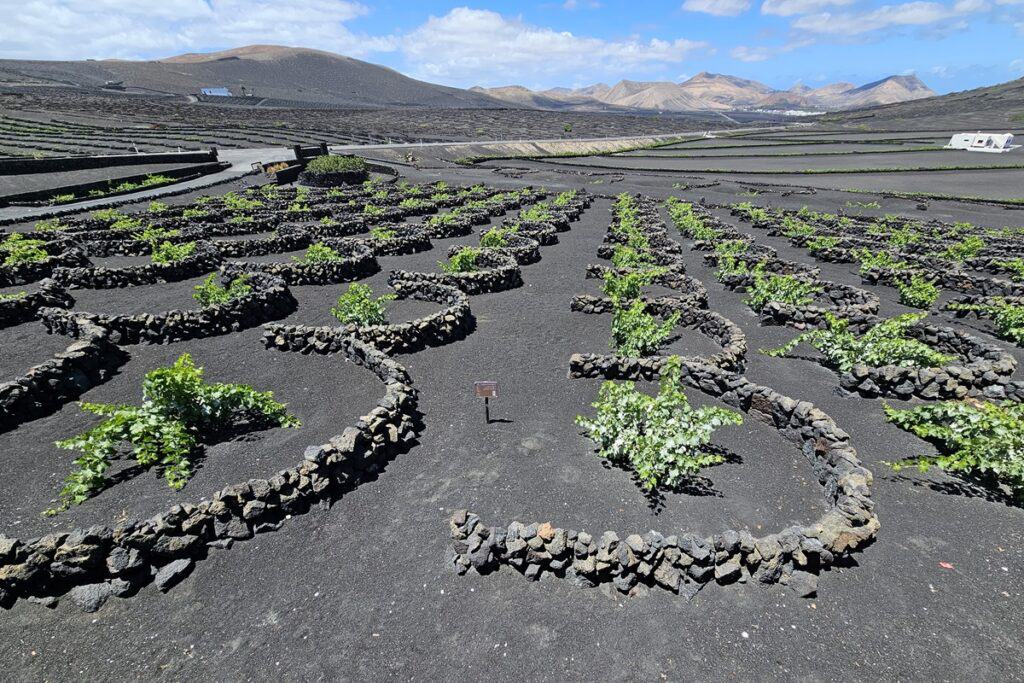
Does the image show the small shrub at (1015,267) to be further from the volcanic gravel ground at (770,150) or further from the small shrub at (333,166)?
the volcanic gravel ground at (770,150)

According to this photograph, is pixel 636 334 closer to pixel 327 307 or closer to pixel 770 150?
pixel 327 307

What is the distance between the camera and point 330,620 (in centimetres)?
705

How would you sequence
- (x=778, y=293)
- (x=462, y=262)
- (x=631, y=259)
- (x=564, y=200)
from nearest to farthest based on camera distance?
(x=778, y=293)
(x=462, y=262)
(x=631, y=259)
(x=564, y=200)

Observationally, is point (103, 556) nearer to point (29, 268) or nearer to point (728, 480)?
point (728, 480)

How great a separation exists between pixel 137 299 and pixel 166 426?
13618mm

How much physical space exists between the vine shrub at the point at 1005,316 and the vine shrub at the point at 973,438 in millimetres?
7142

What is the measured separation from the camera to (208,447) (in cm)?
1054

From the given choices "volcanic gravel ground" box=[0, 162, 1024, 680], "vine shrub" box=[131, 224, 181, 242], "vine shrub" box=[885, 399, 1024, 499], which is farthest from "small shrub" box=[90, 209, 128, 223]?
"vine shrub" box=[885, 399, 1024, 499]

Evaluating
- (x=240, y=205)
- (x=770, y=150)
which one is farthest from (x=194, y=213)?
(x=770, y=150)

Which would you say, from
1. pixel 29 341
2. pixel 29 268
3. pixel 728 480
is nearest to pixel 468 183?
pixel 29 268

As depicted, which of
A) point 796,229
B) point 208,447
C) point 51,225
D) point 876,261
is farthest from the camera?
point 796,229

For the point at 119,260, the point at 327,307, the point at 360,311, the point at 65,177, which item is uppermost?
the point at 65,177

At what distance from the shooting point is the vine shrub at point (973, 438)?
891 cm

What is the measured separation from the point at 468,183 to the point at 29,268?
142ft
